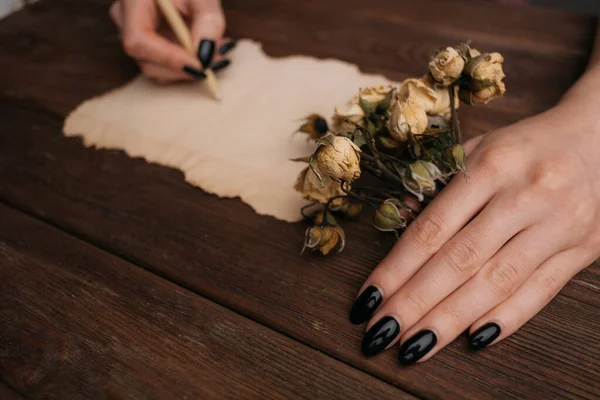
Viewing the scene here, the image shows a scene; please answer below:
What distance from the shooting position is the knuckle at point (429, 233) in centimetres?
50

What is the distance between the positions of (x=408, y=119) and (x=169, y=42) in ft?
1.66

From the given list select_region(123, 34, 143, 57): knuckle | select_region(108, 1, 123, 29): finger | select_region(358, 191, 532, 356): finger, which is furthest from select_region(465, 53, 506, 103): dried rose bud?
select_region(108, 1, 123, 29): finger

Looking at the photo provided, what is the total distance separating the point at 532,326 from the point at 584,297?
69 millimetres

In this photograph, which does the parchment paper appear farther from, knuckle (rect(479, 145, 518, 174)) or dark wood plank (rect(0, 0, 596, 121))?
knuckle (rect(479, 145, 518, 174))

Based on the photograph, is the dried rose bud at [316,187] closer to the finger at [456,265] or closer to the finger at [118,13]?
the finger at [456,265]

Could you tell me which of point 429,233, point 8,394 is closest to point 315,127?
point 429,233

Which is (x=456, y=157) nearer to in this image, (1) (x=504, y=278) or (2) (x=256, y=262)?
(1) (x=504, y=278)

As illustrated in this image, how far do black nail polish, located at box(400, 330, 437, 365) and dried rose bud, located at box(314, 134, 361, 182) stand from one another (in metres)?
0.18

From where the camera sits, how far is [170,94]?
0.82 metres

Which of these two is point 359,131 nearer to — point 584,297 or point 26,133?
point 584,297

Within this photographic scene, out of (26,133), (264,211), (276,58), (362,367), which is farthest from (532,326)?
(26,133)

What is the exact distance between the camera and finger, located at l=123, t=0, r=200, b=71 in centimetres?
78

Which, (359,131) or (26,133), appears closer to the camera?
(359,131)

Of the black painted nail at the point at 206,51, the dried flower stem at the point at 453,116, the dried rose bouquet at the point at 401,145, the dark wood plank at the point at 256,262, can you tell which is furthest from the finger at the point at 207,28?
the dried flower stem at the point at 453,116
